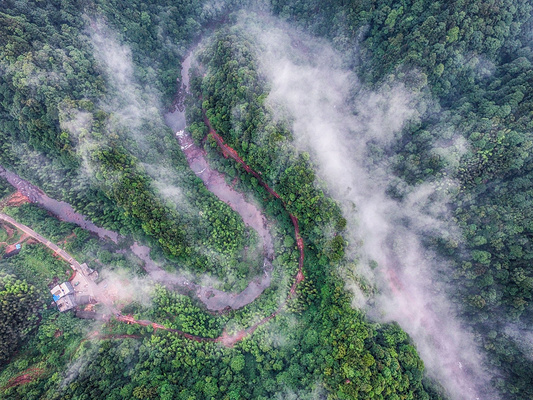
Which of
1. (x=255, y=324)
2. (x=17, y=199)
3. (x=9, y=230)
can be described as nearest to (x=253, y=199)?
(x=255, y=324)

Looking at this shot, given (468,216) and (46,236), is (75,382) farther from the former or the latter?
(468,216)

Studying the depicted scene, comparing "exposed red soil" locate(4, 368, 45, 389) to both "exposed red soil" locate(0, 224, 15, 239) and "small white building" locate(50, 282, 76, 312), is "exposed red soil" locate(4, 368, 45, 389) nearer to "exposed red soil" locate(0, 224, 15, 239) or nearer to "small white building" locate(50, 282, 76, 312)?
Result: "small white building" locate(50, 282, 76, 312)

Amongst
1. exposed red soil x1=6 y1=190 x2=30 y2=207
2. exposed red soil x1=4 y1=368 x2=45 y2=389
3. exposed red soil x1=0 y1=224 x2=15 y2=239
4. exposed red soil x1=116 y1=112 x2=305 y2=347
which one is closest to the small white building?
exposed red soil x1=116 y1=112 x2=305 y2=347

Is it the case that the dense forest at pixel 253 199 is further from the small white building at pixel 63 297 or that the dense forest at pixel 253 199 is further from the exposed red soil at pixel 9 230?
the small white building at pixel 63 297

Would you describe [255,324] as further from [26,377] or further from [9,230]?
[9,230]

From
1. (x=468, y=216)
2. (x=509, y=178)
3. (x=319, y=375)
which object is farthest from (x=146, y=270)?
(x=509, y=178)

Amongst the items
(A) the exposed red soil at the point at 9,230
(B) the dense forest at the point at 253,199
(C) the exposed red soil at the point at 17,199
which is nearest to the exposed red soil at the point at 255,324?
(B) the dense forest at the point at 253,199

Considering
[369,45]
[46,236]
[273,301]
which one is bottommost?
[46,236]
